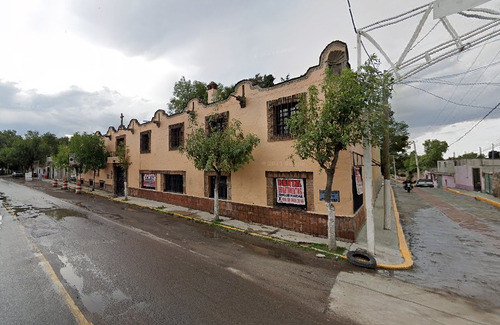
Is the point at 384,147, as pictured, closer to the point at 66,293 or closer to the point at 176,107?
the point at 66,293

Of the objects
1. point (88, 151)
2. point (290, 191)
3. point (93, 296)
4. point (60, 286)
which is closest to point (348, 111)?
point (290, 191)

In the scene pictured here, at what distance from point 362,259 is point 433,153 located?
6710 centimetres

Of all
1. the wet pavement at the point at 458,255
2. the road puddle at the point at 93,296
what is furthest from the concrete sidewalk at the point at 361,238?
the road puddle at the point at 93,296

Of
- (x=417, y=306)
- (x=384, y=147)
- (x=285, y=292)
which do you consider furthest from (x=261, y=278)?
(x=384, y=147)

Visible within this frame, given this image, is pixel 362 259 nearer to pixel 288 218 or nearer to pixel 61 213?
pixel 288 218

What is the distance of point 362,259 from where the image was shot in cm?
671

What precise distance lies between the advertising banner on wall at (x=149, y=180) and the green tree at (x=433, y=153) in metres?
65.0

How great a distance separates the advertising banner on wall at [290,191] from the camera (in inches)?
378

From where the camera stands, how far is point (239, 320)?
3.83 meters

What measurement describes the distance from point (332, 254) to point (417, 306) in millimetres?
2741

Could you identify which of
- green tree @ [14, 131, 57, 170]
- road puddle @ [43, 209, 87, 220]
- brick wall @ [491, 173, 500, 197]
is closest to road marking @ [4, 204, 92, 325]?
road puddle @ [43, 209, 87, 220]

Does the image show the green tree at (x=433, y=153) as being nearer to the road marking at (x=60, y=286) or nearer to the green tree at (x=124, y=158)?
the green tree at (x=124, y=158)

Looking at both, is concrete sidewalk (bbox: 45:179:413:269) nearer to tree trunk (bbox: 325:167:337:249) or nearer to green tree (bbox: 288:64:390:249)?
tree trunk (bbox: 325:167:337:249)

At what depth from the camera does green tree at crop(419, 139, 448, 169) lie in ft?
184
